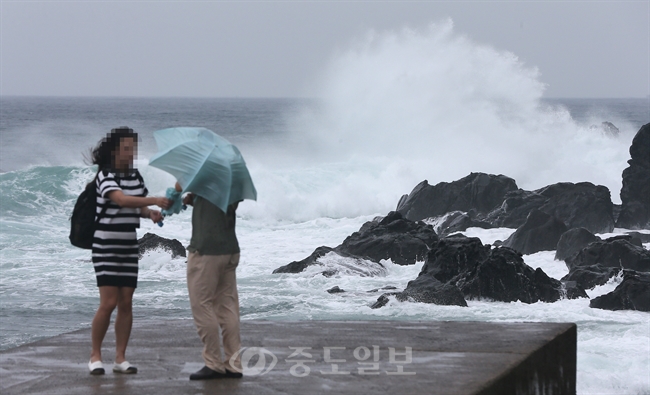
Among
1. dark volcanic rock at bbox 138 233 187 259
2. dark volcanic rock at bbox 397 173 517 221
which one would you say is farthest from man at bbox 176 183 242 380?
dark volcanic rock at bbox 397 173 517 221

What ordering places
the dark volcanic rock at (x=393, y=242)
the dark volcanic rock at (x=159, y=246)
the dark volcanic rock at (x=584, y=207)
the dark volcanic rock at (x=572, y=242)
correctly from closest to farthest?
the dark volcanic rock at (x=572, y=242) → the dark volcanic rock at (x=393, y=242) → the dark volcanic rock at (x=159, y=246) → the dark volcanic rock at (x=584, y=207)

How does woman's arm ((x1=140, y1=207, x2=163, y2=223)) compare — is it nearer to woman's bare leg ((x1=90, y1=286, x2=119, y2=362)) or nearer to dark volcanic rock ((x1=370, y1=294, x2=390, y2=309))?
woman's bare leg ((x1=90, y1=286, x2=119, y2=362))

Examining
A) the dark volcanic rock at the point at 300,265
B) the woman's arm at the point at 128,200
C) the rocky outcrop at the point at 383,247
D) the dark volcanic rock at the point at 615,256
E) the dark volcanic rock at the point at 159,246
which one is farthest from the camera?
the dark volcanic rock at the point at 159,246

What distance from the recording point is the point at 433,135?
40062mm

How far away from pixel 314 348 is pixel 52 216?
2288cm

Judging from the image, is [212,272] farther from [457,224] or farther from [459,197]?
[459,197]

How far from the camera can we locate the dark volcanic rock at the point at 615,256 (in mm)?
16406

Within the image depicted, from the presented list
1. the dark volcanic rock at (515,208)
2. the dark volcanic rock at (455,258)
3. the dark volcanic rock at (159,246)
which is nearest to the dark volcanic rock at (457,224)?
the dark volcanic rock at (515,208)

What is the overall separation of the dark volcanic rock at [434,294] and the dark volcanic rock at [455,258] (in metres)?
0.72

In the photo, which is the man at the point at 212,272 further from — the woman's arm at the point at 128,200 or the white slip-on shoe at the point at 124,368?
the white slip-on shoe at the point at 124,368

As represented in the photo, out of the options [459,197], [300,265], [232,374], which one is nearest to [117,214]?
[232,374]

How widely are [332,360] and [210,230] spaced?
124 centimetres

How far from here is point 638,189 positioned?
2281 centimetres

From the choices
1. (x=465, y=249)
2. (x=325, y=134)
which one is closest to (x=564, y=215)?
(x=465, y=249)
